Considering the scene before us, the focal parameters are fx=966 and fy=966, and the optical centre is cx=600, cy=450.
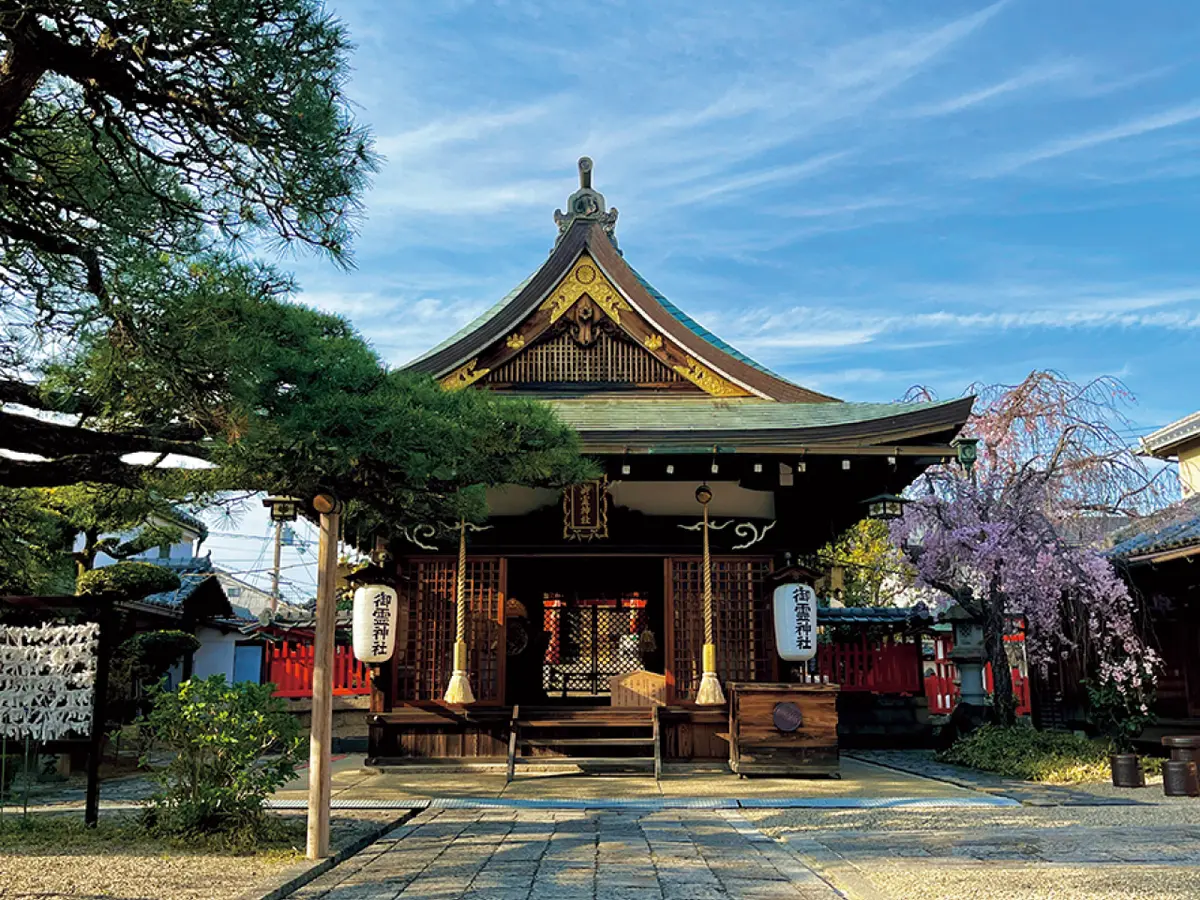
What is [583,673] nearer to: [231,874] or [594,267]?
[594,267]

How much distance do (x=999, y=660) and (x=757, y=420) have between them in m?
5.68

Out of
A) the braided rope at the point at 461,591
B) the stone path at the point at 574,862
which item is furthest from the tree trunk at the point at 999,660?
the braided rope at the point at 461,591

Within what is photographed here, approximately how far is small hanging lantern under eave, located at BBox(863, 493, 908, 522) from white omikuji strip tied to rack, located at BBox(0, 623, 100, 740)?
8686 millimetres

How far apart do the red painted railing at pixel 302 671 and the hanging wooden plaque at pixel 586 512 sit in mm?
5814

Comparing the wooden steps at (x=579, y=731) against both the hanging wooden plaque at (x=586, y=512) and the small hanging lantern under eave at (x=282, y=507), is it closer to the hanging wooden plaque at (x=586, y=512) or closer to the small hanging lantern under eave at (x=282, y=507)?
the hanging wooden plaque at (x=586, y=512)

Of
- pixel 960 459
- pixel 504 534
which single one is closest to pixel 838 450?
pixel 960 459

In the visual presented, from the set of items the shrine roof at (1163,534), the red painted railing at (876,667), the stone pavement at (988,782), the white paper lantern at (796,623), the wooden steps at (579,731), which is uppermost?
the shrine roof at (1163,534)

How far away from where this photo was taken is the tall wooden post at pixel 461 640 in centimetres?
1115

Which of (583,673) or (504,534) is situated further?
(583,673)

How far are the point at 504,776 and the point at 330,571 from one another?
525 centimetres

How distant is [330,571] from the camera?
22.9 feet

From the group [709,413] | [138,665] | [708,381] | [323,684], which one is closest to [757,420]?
[709,413]

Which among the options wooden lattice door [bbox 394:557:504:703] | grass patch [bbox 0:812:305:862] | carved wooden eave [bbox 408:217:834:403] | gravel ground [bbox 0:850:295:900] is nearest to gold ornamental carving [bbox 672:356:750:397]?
carved wooden eave [bbox 408:217:834:403]

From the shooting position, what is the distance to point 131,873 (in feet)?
19.3
